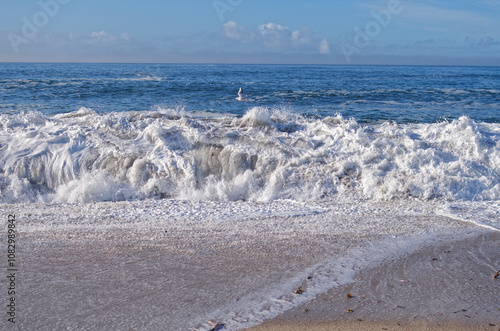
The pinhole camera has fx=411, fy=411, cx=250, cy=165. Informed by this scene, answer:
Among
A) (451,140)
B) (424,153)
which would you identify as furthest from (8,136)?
(451,140)

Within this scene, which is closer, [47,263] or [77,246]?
[47,263]

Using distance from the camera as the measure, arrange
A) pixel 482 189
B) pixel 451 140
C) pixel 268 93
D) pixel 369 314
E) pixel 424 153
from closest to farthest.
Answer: pixel 369 314 < pixel 482 189 < pixel 424 153 < pixel 451 140 < pixel 268 93

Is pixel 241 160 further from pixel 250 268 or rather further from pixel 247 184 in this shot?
pixel 250 268

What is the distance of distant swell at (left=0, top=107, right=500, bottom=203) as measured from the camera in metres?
6.21

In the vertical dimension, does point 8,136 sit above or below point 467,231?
above

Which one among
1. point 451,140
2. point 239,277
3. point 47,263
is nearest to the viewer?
point 239,277

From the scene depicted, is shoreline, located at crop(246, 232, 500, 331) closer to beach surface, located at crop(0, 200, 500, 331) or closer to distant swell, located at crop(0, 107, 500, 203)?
beach surface, located at crop(0, 200, 500, 331)

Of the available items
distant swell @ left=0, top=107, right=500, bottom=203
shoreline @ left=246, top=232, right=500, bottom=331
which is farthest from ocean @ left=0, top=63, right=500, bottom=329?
shoreline @ left=246, top=232, right=500, bottom=331

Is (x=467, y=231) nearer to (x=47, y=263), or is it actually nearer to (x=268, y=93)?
(x=47, y=263)

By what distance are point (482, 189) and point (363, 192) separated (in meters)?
1.74

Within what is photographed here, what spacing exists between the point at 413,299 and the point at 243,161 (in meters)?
4.12

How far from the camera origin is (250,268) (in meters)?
3.68

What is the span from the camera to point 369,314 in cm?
296

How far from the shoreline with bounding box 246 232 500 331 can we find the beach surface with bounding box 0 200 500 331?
11 mm
